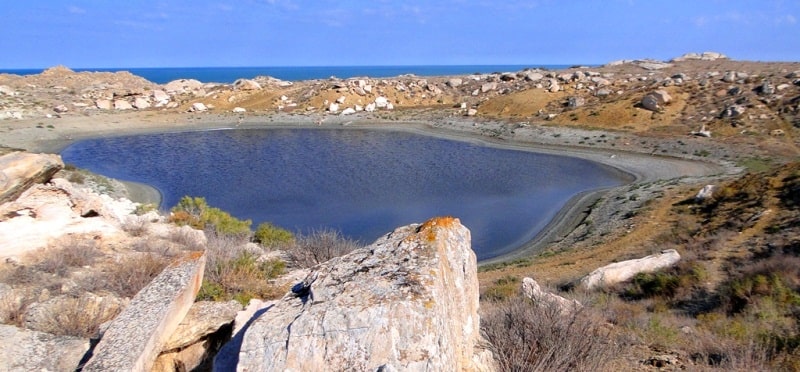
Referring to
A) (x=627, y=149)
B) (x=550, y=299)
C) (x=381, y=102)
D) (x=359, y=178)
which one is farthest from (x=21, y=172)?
(x=381, y=102)

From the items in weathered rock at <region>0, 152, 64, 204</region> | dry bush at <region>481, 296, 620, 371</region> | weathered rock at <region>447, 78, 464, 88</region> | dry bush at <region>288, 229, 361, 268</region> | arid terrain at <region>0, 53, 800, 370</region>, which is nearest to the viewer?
dry bush at <region>481, 296, 620, 371</region>

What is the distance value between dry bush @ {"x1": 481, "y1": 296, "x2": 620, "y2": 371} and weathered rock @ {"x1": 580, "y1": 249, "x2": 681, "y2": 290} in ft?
20.0

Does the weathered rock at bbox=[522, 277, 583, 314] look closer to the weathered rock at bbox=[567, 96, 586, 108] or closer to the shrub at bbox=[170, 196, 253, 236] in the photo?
the shrub at bbox=[170, 196, 253, 236]

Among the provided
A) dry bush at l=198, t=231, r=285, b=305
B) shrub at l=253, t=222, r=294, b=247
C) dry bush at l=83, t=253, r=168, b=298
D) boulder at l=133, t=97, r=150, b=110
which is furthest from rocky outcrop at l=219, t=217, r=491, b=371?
boulder at l=133, t=97, r=150, b=110

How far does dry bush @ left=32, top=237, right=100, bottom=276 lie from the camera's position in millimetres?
7984

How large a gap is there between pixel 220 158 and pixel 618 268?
32.1 metres

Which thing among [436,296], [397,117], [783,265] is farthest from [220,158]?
[436,296]

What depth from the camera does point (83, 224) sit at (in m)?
10.2

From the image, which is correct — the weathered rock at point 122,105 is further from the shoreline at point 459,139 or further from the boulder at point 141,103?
the shoreline at point 459,139

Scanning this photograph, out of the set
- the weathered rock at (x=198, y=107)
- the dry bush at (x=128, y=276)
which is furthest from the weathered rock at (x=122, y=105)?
the dry bush at (x=128, y=276)

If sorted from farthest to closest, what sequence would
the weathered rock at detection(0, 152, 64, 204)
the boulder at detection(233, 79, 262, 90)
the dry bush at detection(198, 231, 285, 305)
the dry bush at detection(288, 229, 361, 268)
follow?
1. the boulder at detection(233, 79, 262, 90)
2. the dry bush at detection(288, 229, 361, 268)
3. the weathered rock at detection(0, 152, 64, 204)
4. the dry bush at detection(198, 231, 285, 305)

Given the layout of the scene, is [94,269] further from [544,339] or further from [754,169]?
[754,169]

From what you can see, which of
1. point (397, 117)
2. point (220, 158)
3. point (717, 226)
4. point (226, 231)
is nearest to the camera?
point (226, 231)

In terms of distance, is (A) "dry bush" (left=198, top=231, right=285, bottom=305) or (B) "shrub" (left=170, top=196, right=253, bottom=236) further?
(B) "shrub" (left=170, top=196, right=253, bottom=236)
